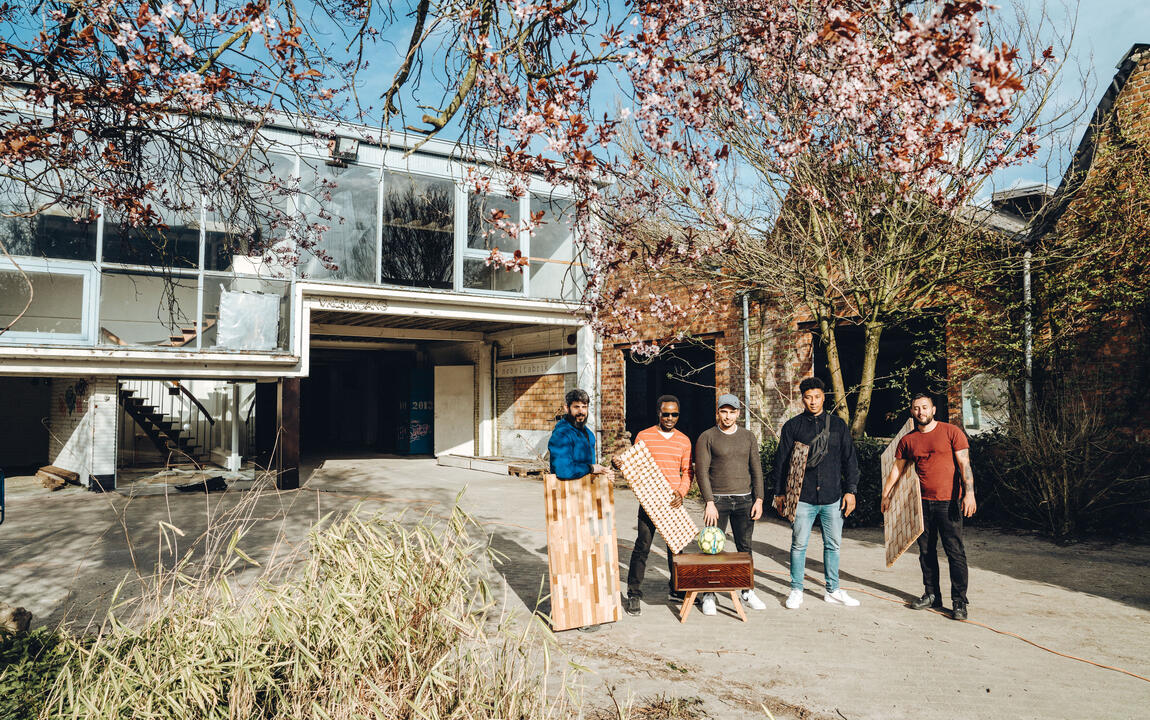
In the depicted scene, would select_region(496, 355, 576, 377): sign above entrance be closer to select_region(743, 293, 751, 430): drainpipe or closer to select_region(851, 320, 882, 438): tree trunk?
select_region(743, 293, 751, 430): drainpipe

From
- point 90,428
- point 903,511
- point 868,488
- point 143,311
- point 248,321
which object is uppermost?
point 143,311

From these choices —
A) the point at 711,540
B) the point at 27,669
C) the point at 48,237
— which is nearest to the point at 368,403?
A: the point at 48,237

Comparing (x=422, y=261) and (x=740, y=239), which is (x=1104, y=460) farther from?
(x=422, y=261)

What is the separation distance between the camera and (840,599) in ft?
18.0

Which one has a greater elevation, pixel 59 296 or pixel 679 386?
pixel 59 296

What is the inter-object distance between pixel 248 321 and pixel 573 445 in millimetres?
8695

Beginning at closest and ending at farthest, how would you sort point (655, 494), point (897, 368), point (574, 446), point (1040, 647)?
point (1040, 647) < point (574, 446) < point (655, 494) < point (897, 368)

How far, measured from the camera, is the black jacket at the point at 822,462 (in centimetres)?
538

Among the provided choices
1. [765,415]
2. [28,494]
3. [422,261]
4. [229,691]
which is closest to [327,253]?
[422,261]

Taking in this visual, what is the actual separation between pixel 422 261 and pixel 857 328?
25.8ft

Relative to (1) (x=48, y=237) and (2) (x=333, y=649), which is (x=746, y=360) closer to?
(2) (x=333, y=649)

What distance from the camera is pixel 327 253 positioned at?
39.4 feet

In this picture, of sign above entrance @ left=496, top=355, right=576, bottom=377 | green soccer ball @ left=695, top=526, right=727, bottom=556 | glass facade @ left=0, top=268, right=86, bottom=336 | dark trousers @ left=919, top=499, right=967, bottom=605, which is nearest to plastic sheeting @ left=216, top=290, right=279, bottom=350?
glass facade @ left=0, top=268, right=86, bottom=336

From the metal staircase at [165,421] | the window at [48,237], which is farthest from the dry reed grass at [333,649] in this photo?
the metal staircase at [165,421]
